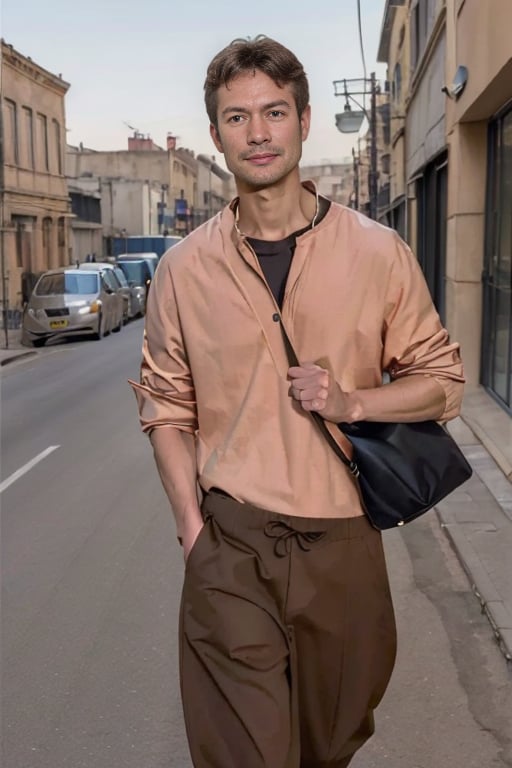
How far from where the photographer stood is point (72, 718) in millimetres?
4031

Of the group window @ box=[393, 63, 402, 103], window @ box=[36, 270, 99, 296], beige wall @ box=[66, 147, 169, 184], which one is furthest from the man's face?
beige wall @ box=[66, 147, 169, 184]

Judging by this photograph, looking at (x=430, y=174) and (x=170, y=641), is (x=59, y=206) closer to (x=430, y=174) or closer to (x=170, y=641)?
(x=430, y=174)

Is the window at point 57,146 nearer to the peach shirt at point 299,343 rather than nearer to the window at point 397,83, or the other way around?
the window at point 397,83

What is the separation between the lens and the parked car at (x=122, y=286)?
83.5 ft

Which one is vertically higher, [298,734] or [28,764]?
[298,734]

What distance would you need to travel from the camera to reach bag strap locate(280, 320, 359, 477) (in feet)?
8.25

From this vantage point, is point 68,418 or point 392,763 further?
point 68,418

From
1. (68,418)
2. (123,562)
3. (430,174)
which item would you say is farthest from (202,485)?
(430,174)

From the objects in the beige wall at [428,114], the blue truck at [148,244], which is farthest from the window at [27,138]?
the beige wall at [428,114]

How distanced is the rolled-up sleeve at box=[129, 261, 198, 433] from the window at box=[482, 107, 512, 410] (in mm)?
7662

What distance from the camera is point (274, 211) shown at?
8.70 feet

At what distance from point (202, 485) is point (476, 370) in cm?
997

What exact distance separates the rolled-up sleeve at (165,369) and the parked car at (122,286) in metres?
22.4

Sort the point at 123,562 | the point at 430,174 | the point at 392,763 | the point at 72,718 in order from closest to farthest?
the point at 392,763, the point at 72,718, the point at 123,562, the point at 430,174
